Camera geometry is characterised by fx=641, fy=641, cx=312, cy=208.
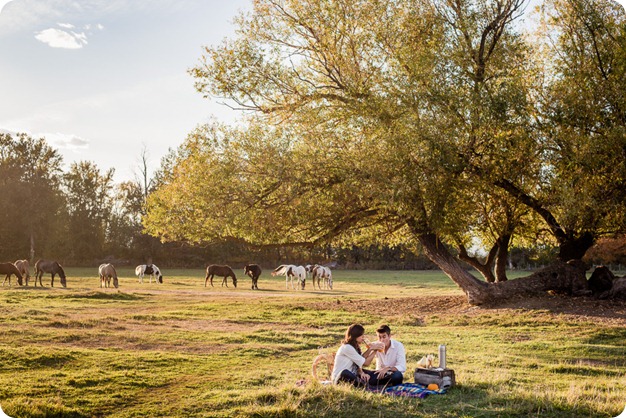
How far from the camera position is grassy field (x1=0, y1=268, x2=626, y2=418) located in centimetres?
909

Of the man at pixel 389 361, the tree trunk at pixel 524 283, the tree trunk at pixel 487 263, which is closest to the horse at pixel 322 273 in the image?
the tree trunk at pixel 487 263

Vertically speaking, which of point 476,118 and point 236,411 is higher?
point 476,118

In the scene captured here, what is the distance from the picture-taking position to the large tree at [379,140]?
62.7 ft

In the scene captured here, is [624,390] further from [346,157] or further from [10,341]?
[10,341]

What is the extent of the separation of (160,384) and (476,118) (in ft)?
41.0

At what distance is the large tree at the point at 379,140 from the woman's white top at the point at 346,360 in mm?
9245

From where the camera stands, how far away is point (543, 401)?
30.0ft

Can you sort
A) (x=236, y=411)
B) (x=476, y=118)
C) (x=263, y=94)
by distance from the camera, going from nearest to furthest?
(x=236, y=411)
(x=476, y=118)
(x=263, y=94)

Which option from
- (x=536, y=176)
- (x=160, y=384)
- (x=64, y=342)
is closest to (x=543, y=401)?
(x=160, y=384)

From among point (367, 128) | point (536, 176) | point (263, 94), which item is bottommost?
point (536, 176)

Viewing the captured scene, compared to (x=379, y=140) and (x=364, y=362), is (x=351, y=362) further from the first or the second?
(x=379, y=140)

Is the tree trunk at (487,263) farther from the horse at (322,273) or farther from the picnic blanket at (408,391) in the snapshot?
the picnic blanket at (408,391)

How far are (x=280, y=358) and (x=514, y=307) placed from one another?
10859mm

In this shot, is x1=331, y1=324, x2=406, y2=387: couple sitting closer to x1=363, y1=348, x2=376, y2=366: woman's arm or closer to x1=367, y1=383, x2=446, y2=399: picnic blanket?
x1=363, y1=348, x2=376, y2=366: woman's arm
